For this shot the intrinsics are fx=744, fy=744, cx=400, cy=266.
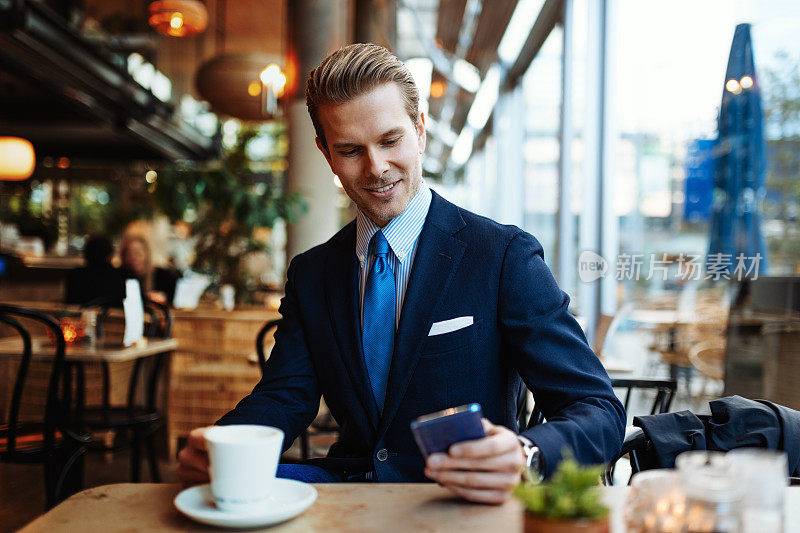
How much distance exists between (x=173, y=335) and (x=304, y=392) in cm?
365

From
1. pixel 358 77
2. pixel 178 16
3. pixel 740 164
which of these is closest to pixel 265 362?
pixel 358 77

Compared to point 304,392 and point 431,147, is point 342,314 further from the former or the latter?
point 431,147

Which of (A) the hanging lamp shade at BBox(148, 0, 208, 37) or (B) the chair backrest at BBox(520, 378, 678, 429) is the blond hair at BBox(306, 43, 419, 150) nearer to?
(B) the chair backrest at BBox(520, 378, 678, 429)

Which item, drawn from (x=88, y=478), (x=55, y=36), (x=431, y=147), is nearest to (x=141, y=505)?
(x=88, y=478)

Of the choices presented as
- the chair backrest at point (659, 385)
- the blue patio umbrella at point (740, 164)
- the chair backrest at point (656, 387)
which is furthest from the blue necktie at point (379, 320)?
the blue patio umbrella at point (740, 164)

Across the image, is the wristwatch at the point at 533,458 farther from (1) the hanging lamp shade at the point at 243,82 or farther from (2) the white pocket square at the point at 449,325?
(1) the hanging lamp shade at the point at 243,82

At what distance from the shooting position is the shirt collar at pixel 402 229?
4.79ft

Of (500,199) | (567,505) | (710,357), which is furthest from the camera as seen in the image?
(500,199)

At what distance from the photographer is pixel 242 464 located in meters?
0.84

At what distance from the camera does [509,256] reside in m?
1.37

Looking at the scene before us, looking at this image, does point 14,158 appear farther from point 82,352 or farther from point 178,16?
point 82,352

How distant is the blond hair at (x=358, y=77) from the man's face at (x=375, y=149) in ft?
0.04

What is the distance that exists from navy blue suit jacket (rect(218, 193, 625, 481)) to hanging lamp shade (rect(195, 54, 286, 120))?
4665mm

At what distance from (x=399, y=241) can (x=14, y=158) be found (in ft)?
27.2
